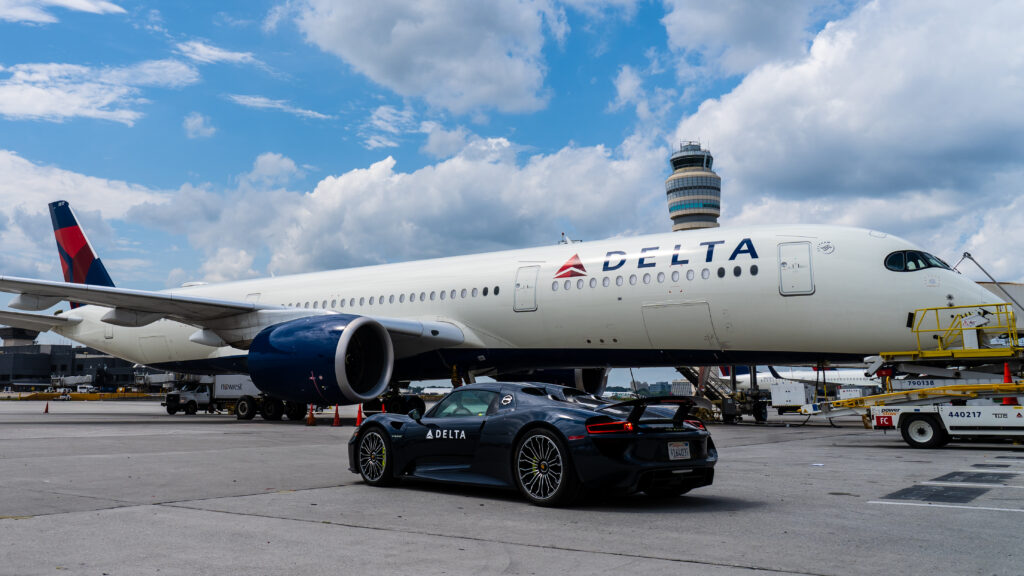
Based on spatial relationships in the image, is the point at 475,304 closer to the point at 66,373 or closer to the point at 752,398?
the point at 752,398

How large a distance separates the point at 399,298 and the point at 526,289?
13.8ft

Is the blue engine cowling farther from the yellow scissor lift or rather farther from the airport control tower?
the airport control tower

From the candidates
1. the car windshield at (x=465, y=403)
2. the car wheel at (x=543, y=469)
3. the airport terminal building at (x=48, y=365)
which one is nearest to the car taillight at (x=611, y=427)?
the car wheel at (x=543, y=469)

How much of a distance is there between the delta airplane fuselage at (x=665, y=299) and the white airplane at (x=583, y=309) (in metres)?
0.03

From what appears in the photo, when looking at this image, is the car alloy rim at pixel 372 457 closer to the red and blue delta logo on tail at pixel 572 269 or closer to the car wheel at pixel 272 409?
the red and blue delta logo on tail at pixel 572 269

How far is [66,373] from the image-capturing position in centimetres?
11762

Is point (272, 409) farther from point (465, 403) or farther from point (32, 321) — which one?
point (465, 403)

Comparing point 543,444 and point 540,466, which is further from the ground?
point 543,444

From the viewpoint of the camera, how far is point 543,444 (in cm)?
696

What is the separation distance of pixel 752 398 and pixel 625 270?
381 inches

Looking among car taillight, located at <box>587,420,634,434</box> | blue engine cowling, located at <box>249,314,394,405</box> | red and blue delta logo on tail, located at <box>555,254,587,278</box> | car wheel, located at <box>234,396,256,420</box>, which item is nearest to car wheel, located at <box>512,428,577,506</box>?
car taillight, located at <box>587,420,634,434</box>

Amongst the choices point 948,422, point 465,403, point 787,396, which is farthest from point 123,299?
point 787,396

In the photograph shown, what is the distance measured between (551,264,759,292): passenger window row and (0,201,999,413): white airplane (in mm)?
27

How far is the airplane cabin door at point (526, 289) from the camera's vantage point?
18547 mm
